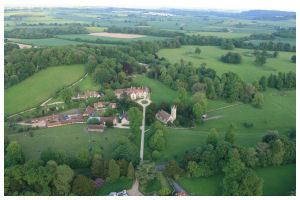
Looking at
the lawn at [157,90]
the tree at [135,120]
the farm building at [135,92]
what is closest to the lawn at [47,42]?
the lawn at [157,90]

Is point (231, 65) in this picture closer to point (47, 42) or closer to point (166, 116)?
point (166, 116)

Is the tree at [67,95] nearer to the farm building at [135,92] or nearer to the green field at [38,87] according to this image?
the green field at [38,87]

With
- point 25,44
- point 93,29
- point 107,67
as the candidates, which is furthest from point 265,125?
point 93,29

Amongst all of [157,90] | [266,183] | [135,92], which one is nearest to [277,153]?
[266,183]

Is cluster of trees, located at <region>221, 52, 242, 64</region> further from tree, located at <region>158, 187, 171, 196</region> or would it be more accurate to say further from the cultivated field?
tree, located at <region>158, 187, 171, 196</region>

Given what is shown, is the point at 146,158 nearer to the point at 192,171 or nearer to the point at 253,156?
the point at 192,171

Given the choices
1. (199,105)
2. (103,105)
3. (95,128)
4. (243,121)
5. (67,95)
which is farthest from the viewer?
(67,95)

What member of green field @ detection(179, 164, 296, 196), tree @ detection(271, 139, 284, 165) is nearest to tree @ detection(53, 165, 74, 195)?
green field @ detection(179, 164, 296, 196)
